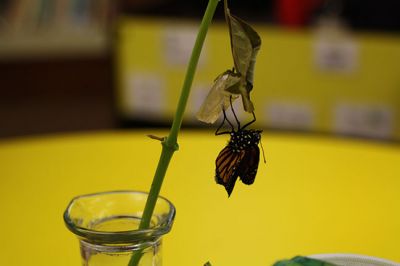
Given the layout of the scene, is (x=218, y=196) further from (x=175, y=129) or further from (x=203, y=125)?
(x=203, y=125)

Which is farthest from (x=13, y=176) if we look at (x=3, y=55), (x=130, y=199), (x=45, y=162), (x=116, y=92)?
(x=3, y=55)

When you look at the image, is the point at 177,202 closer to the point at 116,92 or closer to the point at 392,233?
the point at 392,233

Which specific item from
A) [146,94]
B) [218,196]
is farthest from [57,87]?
[218,196]

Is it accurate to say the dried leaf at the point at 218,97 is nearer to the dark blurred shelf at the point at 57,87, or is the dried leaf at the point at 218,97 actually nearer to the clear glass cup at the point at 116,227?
the clear glass cup at the point at 116,227

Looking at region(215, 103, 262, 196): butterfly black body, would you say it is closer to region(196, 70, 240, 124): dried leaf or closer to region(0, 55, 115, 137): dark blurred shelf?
region(196, 70, 240, 124): dried leaf

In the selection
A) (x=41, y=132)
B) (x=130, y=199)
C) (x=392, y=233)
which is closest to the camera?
(x=130, y=199)

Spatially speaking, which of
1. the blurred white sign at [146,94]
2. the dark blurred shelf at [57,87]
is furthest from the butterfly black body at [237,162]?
the dark blurred shelf at [57,87]

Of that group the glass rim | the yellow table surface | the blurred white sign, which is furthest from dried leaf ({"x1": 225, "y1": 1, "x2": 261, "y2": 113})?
the blurred white sign
